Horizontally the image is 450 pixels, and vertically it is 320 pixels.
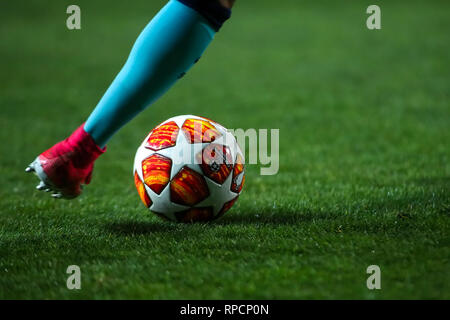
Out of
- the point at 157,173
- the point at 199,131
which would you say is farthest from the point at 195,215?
the point at 199,131

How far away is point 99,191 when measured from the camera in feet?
14.4

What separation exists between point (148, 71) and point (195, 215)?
88 centimetres

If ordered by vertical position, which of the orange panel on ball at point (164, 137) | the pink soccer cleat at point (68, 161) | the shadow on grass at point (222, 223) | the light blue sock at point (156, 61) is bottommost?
the shadow on grass at point (222, 223)

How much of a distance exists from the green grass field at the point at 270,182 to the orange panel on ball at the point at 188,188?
148 millimetres

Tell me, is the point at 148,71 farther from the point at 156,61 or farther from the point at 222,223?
the point at 222,223

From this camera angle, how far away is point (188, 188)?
10.2ft

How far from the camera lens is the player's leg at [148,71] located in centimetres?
263

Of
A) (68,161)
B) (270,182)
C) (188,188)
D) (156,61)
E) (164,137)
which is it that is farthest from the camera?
(270,182)

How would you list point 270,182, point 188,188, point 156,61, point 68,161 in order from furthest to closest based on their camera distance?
point 270,182, point 188,188, point 68,161, point 156,61

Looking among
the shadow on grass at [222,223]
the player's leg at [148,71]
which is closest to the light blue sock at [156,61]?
the player's leg at [148,71]

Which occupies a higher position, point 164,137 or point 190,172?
point 164,137

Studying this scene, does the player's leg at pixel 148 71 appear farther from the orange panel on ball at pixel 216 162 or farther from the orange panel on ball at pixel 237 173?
the orange panel on ball at pixel 237 173
